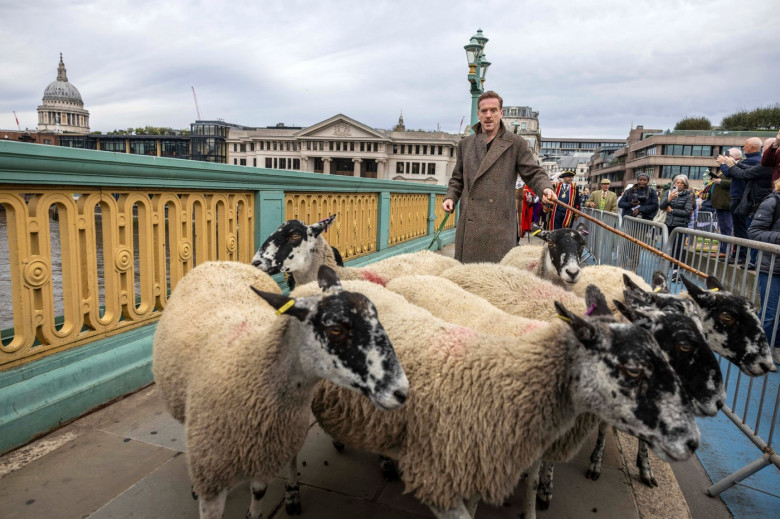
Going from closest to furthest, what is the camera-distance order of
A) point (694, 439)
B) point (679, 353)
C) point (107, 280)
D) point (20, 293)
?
point (694, 439) < point (679, 353) < point (20, 293) < point (107, 280)

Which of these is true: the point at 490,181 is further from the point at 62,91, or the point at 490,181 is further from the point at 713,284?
the point at 62,91

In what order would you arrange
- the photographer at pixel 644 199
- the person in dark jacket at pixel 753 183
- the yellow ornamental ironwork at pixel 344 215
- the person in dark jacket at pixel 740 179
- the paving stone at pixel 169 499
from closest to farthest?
the paving stone at pixel 169 499, the yellow ornamental ironwork at pixel 344 215, the person in dark jacket at pixel 753 183, the person in dark jacket at pixel 740 179, the photographer at pixel 644 199

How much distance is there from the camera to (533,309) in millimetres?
3076

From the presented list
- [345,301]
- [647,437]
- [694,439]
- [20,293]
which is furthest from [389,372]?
[20,293]

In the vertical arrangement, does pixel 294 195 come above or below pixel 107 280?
above

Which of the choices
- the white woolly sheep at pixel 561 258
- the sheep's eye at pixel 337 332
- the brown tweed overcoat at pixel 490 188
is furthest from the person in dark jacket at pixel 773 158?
the sheep's eye at pixel 337 332

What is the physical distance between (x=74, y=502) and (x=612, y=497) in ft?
9.01

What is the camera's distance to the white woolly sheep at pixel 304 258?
3.68 metres

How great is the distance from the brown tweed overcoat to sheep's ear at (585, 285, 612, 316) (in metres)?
1.95

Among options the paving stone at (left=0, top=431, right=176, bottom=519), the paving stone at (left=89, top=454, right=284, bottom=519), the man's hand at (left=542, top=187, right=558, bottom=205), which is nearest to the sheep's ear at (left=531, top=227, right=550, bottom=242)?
the man's hand at (left=542, top=187, right=558, bottom=205)

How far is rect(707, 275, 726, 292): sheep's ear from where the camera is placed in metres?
2.81

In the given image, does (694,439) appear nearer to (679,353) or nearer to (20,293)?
(679,353)

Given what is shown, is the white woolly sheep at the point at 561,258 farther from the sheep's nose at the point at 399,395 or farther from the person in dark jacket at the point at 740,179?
the person in dark jacket at the point at 740,179

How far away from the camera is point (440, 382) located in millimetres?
2092
